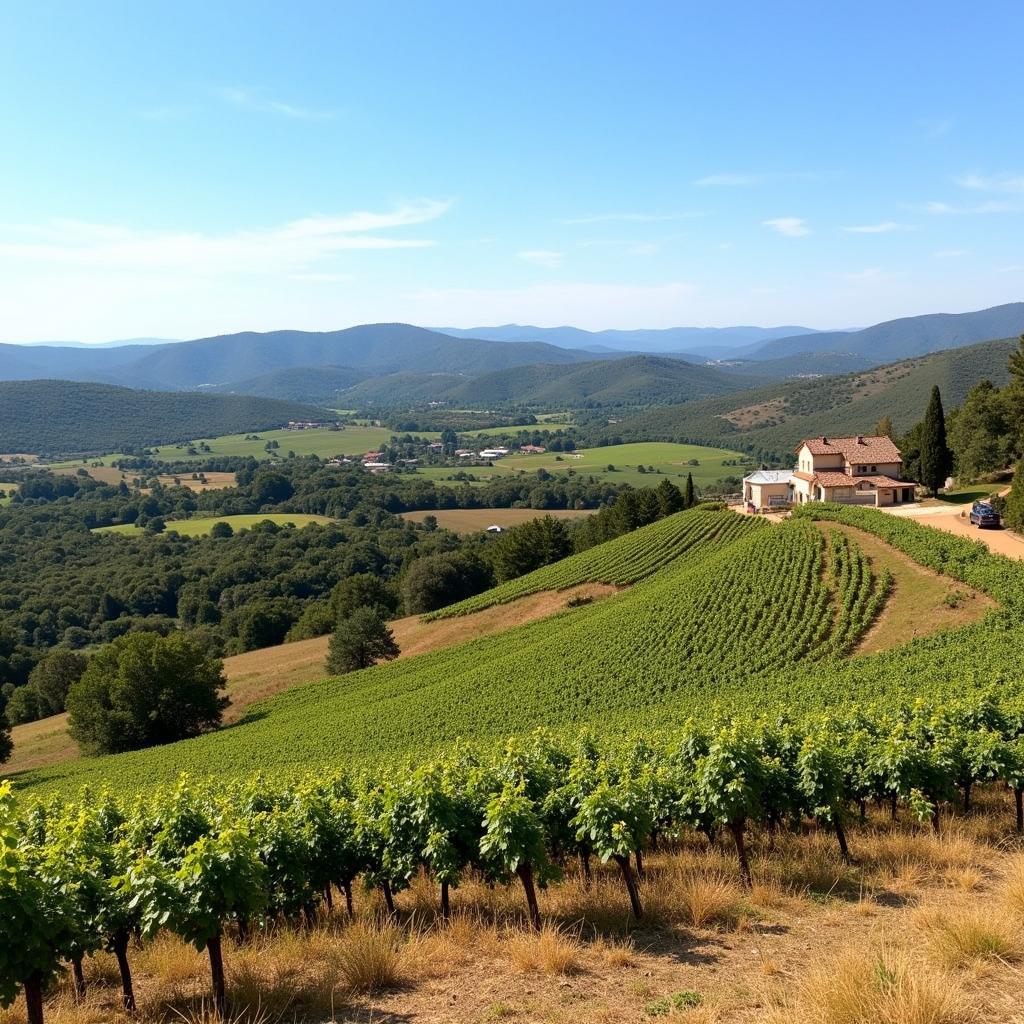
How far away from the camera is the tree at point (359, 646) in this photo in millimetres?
60188

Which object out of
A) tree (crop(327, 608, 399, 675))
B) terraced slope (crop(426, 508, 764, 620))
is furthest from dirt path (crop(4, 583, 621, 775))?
tree (crop(327, 608, 399, 675))

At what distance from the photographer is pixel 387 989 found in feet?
32.1

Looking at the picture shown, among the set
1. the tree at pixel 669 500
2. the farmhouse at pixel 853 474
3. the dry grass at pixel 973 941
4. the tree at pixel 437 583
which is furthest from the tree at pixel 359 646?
the dry grass at pixel 973 941

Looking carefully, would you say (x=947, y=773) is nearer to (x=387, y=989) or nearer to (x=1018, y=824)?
(x=1018, y=824)

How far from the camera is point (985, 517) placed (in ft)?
155

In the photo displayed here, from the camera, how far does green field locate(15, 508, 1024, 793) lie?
97.8 ft

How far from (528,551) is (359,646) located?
2808 centimetres

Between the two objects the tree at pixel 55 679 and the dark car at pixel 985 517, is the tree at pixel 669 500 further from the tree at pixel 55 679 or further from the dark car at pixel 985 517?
the tree at pixel 55 679

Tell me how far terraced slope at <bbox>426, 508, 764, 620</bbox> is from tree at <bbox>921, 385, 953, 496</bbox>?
16057 mm

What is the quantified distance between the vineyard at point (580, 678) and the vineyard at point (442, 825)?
38.6 ft

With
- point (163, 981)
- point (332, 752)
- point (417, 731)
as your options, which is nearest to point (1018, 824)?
point (163, 981)

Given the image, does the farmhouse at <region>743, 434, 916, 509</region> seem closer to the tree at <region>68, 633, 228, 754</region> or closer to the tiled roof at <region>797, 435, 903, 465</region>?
the tiled roof at <region>797, 435, 903, 465</region>

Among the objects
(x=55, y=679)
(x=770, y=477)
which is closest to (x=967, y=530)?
(x=770, y=477)

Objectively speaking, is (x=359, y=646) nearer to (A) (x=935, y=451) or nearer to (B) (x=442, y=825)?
(B) (x=442, y=825)
